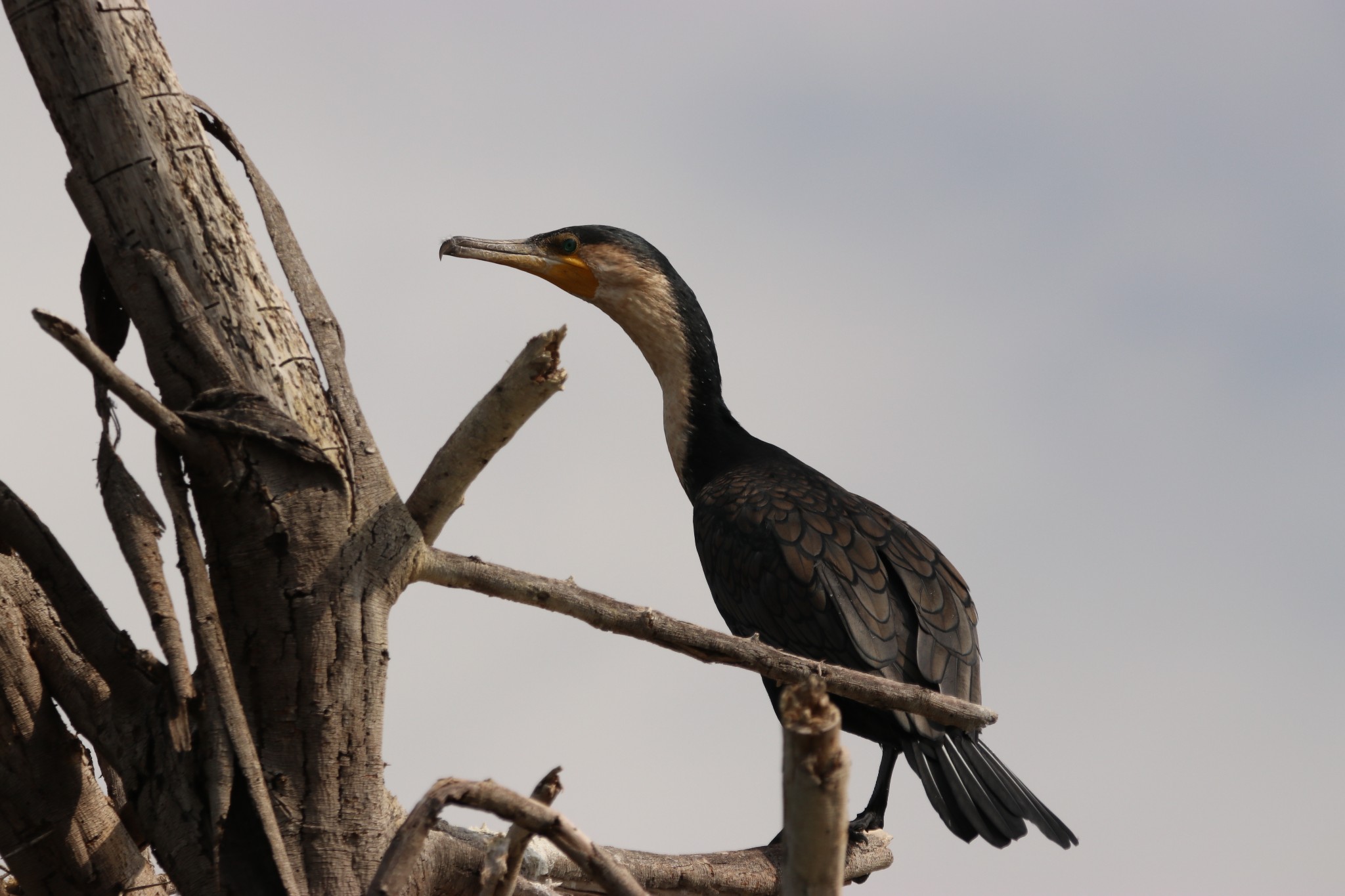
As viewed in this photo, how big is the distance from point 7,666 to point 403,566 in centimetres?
73

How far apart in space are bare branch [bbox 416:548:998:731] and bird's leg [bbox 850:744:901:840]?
1.80 m

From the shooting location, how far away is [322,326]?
2584 millimetres

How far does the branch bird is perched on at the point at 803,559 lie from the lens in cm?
408

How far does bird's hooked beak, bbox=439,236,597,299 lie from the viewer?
5.03 meters

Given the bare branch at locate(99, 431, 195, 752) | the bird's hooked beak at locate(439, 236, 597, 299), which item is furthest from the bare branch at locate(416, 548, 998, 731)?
the bird's hooked beak at locate(439, 236, 597, 299)

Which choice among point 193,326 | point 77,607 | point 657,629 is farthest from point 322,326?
point 657,629

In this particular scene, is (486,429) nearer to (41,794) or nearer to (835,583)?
(41,794)

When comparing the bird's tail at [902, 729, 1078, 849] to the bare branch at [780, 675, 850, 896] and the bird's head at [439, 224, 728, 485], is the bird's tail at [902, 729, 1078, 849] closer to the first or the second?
the bird's head at [439, 224, 728, 485]

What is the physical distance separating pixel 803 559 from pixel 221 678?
257cm

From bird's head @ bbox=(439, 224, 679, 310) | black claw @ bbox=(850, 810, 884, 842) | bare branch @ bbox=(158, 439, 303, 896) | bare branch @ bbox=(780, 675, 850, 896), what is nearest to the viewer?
bare branch @ bbox=(780, 675, 850, 896)

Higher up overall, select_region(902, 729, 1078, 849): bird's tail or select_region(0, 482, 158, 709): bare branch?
select_region(902, 729, 1078, 849): bird's tail

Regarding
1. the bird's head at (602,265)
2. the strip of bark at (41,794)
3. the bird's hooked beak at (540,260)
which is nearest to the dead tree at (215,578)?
the strip of bark at (41,794)

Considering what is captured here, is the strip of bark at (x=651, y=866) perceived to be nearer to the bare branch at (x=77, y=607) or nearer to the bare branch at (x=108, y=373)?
the bare branch at (x=77, y=607)

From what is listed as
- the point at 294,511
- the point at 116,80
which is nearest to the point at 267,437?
the point at 294,511
